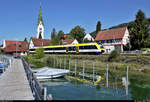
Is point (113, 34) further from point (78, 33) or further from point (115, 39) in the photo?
point (78, 33)

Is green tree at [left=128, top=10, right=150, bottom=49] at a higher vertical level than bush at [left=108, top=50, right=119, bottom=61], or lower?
higher

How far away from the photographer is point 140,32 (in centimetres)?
3975

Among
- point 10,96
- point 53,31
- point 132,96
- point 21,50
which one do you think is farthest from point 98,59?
point 53,31

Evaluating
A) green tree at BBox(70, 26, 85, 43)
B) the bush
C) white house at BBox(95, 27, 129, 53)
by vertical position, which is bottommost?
the bush

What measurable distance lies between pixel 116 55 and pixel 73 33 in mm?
51905

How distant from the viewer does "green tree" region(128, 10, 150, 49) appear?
131 ft

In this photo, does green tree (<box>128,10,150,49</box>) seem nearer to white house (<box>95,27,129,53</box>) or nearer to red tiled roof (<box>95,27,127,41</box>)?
white house (<box>95,27,129,53</box>)

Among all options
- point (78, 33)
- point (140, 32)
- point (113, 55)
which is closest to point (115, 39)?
point (140, 32)

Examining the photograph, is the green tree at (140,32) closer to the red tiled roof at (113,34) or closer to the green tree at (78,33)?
the red tiled roof at (113,34)

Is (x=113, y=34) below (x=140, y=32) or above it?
above

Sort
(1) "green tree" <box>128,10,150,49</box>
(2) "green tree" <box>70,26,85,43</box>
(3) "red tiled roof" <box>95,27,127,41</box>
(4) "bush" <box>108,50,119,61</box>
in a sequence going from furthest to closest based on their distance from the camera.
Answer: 1. (2) "green tree" <box>70,26,85,43</box>
2. (3) "red tiled roof" <box>95,27,127,41</box>
3. (1) "green tree" <box>128,10,150,49</box>
4. (4) "bush" <box>108,50,119,61</box>

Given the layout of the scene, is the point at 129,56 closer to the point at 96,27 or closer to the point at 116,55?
the point at 116,55

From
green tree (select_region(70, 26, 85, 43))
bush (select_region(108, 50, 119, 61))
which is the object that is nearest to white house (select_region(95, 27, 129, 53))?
bush (select_region(108, 50, 119, 61))

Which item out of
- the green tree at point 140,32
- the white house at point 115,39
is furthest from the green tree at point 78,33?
the green tree at point 140,32
